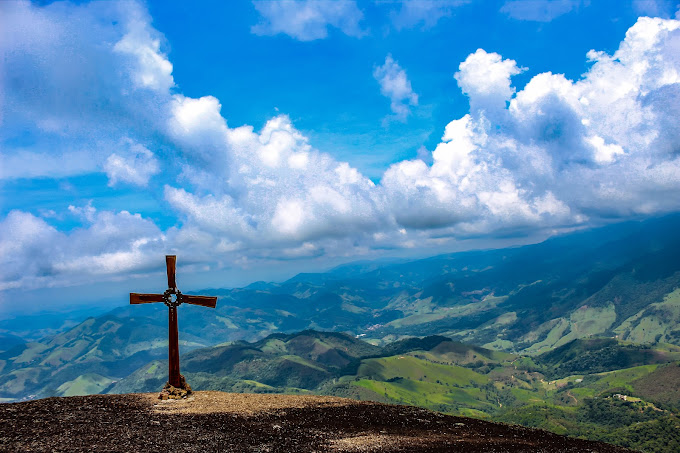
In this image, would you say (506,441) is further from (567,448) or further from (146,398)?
(146,398)

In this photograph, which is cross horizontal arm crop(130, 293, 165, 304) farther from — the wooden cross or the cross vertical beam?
the cross vertical beam

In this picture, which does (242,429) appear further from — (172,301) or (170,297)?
(170,297)

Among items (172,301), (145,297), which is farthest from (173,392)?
Answer: (145,297)

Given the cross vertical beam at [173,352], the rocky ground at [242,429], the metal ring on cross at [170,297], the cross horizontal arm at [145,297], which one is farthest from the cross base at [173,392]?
the cross horizontal arm at [145,297]

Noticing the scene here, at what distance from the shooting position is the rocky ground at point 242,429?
2164 cm

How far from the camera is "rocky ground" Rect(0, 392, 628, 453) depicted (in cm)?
2164

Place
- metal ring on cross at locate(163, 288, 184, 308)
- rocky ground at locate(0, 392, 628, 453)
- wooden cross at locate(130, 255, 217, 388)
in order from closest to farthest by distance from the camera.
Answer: rocky ground at locate(0, 392, 628, 453) < wooden cross at locate(130, 255, 217, 388) < metal ring on cross at locate(163, 288, 184, 308)

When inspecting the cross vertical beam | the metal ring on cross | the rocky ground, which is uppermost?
the metal ring on cross

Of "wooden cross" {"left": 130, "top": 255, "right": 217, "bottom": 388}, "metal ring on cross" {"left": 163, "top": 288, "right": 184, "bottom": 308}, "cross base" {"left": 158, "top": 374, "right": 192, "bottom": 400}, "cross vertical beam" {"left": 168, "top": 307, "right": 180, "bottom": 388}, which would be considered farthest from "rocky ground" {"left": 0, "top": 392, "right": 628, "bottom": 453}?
"metal ring on cross" {"left": 163, "top": 288, "right": 184, "bottom": 308}

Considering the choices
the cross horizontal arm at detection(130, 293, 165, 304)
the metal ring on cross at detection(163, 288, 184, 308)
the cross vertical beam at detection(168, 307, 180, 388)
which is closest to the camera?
the cross vertical beam at detection(168, 307, 180, 388)

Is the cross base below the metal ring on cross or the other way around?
below

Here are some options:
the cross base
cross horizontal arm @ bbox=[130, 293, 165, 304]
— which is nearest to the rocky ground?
the cross base

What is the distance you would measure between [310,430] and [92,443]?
1226cm

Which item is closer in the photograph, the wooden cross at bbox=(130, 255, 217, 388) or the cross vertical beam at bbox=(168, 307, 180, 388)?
the cross vertical beam at bbox=(168, 307, 180, 388)
